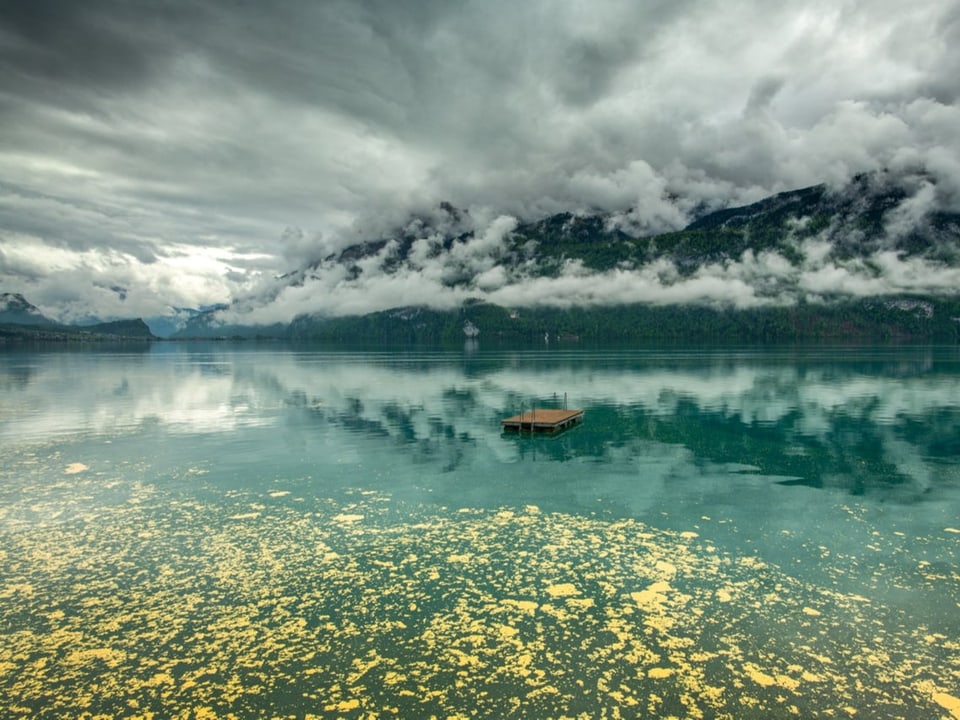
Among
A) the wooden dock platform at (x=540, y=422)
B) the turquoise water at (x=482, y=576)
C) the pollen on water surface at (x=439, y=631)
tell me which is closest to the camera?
the pollen on water surface at (x=439, y=631)

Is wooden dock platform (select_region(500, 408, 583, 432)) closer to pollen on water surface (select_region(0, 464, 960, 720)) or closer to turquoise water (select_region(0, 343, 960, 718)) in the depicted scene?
turquoise water (select_region(0, 343, 960, 718))

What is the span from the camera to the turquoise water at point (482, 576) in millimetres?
18469

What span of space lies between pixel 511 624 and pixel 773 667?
8978 mm

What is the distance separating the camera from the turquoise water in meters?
18.5

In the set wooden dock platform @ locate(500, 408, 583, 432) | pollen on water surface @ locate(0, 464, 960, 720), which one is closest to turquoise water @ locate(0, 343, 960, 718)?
pollen on water surface @ locate(0, 464, 960, 720)

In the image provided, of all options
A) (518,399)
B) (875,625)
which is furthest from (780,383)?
(875,625)

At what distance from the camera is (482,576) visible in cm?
2731

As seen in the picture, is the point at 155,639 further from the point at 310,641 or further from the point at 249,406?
the point at 249,406

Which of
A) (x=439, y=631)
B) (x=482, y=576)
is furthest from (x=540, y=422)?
(x=439, y=631)

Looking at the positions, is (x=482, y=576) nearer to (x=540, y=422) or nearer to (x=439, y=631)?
(x=439, y=631)

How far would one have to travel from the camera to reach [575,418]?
77.6 meters

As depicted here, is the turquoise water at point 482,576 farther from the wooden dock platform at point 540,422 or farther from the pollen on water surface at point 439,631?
the wooden dock platform at point 540,422

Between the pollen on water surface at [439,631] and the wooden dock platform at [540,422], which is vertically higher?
the pollen on water surface at [439,631]

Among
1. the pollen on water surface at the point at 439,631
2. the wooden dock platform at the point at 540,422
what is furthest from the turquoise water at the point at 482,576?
the wooden dock platform at the point at 540,422
